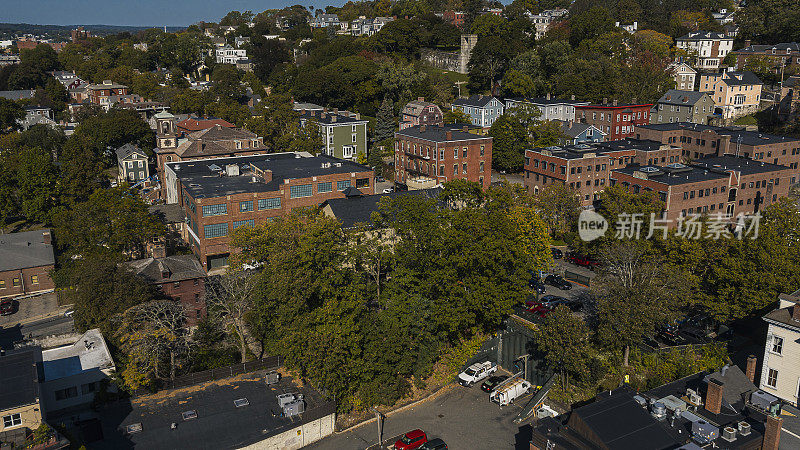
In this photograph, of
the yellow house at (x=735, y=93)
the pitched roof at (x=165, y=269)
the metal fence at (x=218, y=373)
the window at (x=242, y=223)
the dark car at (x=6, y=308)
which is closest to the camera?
the metal fence at (x=218, y=373)

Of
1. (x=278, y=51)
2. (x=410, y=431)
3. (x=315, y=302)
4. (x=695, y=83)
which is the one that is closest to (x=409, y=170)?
(x=315, y=302)

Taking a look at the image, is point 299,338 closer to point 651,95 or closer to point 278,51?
point 651,95

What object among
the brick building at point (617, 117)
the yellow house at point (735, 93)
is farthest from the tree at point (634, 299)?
the yellow house at point (735, 93)

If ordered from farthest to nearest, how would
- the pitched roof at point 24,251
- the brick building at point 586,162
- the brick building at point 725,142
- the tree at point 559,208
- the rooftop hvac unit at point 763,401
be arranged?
the brick building at point 725,142, the brick building at point 586,162, the tree at point 559,208, the pitched roof at point 24,251, the rooftop hvac unit at point 763,401

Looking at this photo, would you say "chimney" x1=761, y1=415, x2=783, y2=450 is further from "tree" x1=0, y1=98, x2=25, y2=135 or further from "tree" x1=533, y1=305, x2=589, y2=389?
"tree" x1=0, y1=98, x2=25, y2=135

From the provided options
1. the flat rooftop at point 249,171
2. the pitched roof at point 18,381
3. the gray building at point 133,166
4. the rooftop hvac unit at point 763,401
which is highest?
the flat rooftop at point 249,171

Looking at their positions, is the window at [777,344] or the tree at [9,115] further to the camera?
the tree at [9,115]

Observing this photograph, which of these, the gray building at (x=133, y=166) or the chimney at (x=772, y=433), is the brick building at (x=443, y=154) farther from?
the chimney at (x=772, y=433)
